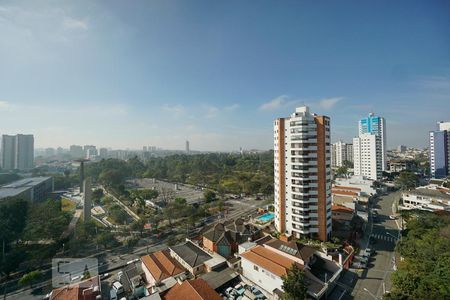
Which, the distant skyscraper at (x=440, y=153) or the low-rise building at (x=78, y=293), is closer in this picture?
the low-rise building at (x=78, y=293)

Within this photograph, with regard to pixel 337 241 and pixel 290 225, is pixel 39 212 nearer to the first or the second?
pixel 290 225

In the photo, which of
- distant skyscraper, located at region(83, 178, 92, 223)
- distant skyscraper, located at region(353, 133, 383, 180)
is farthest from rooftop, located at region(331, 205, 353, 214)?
distant skyscraper, located at region(83, 178, 92, 223)

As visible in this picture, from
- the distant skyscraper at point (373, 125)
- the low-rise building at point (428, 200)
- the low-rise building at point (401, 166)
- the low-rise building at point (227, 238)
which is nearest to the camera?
the low-rise building at point (227, 238)

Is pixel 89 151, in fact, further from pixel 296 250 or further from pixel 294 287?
pixel 294 287

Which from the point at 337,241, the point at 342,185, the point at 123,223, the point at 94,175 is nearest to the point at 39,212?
the point at 123,223

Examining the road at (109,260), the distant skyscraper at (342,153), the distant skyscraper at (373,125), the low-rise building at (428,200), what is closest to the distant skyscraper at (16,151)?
the road at (109,260)

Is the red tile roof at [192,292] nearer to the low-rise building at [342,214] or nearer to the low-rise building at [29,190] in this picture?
the low-rise building at [342,214]

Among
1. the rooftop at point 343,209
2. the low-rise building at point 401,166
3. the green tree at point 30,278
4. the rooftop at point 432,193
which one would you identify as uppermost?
the low-rise building at point 401,166
